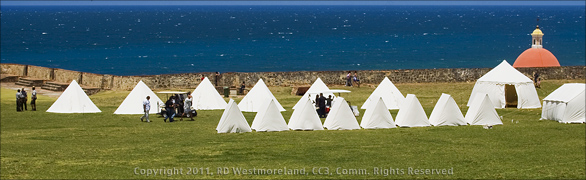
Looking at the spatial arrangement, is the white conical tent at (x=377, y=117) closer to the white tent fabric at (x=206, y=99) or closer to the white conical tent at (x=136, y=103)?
the white tent fabric at (x=206, y=99)

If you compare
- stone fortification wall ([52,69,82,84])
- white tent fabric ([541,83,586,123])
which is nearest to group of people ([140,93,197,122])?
stone fortification wall ([52,69,82,84])

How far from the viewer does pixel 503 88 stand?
1816 inches

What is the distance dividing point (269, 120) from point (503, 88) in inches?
668

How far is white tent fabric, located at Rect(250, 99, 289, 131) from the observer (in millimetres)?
35188

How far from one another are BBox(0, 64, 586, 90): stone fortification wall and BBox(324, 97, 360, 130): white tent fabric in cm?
1822

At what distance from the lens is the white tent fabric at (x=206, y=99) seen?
44.7 m

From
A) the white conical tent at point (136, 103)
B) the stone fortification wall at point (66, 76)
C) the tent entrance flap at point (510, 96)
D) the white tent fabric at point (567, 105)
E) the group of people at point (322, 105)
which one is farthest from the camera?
the stone fortification wall at point (66, 76)

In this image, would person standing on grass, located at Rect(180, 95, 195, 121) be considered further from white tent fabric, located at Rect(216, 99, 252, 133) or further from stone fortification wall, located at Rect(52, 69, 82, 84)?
stone fortification wall, located at Rect(52, 69, 82, 84)

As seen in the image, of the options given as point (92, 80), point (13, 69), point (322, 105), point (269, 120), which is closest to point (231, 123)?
point (269, 120)

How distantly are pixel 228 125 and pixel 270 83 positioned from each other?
782 inches

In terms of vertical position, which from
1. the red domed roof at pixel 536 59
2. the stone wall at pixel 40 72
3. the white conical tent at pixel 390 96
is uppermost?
the red domed roof at pixel 536 59

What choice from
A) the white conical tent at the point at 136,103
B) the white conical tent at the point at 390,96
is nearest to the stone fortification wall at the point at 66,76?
the white conical tent at the point at 136,103

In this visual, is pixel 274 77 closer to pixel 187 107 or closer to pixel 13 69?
pixel 187 107

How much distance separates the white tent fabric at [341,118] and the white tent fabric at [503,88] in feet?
38.8
